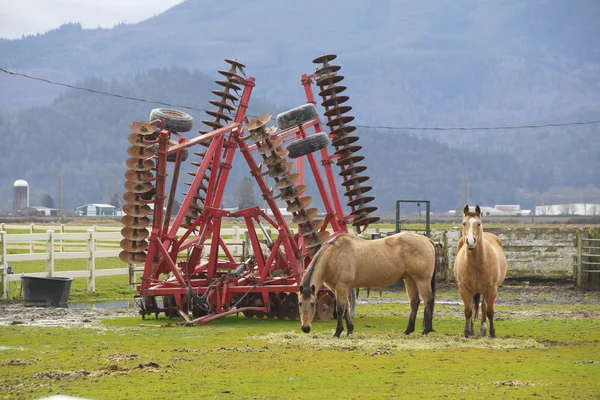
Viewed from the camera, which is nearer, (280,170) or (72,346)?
(72,346)

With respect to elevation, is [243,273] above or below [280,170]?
below

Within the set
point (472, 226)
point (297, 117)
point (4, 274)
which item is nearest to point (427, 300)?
point (472, 226)

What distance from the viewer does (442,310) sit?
83.7 ft

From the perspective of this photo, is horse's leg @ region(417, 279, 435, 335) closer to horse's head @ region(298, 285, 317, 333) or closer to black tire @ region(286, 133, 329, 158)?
horse's head @ region(298, 285, 317, 333)

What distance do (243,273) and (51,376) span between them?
9.79 m

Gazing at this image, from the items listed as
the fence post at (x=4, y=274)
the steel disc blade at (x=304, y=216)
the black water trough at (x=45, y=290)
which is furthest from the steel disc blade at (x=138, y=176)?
the fence post at (x=4, y=274)

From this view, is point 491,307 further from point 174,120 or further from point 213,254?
point 174,120

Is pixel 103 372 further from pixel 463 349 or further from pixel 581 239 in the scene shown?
pixel 581 239

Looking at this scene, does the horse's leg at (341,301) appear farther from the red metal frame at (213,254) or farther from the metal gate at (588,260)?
the metal gate at (588,260)

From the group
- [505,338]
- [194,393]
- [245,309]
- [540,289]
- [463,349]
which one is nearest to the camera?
[194,393]

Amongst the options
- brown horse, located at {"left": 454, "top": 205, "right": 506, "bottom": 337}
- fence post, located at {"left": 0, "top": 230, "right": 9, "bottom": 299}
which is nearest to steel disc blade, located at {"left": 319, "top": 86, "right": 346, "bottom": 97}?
brown horse, located at {"left": 454, "top": 205, "right": 506, "bottom": 337}

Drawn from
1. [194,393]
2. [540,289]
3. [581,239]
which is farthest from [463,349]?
[581,239]

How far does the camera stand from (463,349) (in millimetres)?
16797

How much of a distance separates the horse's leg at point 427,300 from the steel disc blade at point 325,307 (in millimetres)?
3367
